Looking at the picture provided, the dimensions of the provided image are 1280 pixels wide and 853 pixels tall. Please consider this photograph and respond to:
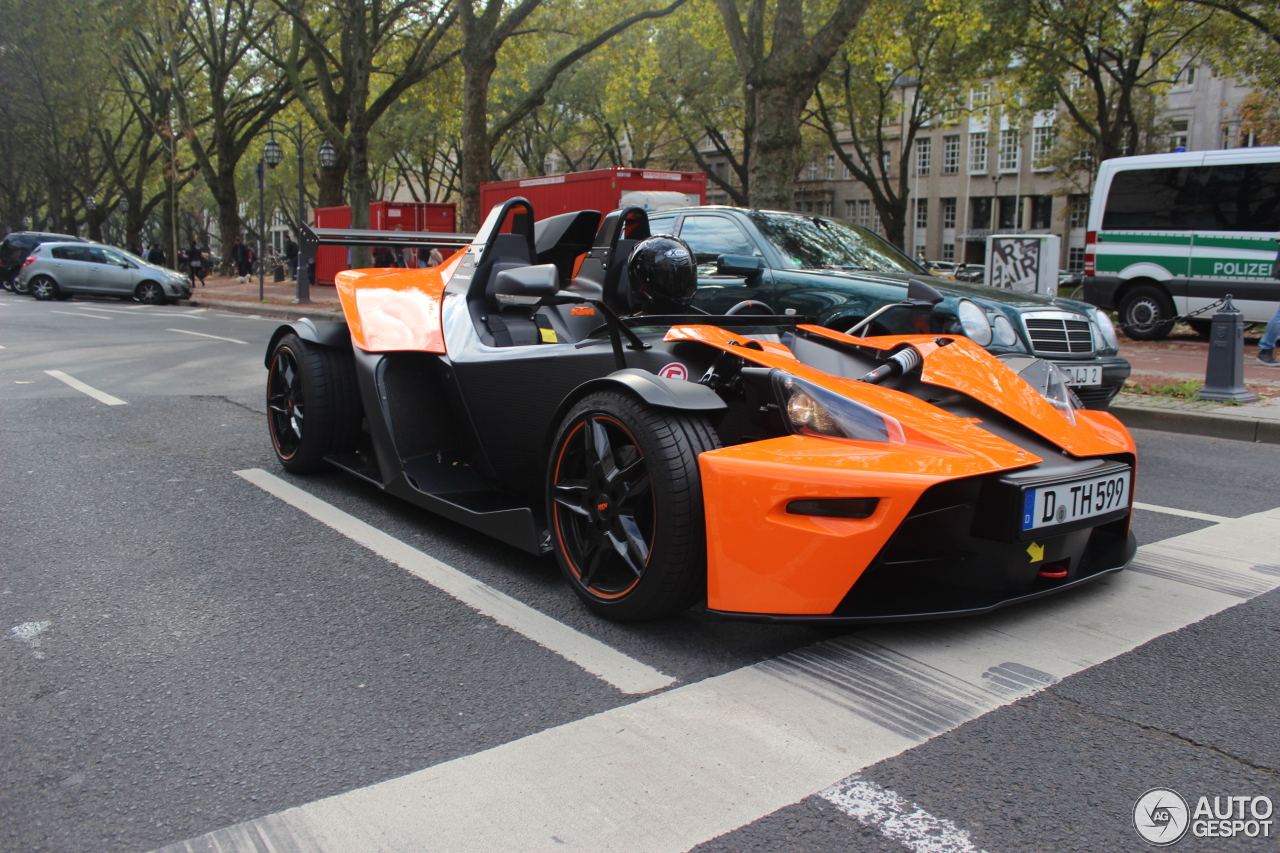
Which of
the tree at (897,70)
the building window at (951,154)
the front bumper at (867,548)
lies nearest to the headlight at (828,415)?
the front bumper at (867,548)

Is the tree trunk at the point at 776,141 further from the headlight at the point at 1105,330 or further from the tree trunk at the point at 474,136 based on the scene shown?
the tree trunk at the point at 474,136

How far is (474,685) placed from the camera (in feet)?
8.36

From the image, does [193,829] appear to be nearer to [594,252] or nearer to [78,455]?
[594,252]

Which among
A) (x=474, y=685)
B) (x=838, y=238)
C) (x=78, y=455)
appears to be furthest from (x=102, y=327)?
(x=474, y=685)

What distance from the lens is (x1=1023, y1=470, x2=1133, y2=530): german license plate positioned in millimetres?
2529

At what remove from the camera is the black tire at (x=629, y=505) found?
2.65 m

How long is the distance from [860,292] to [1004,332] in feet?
3.25

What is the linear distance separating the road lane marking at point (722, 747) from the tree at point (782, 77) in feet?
37.7

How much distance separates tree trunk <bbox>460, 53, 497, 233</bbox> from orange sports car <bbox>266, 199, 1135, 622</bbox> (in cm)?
1622

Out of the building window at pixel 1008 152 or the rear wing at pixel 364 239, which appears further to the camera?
the building window at pixel 1008 152

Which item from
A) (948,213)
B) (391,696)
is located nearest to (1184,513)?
(391,696)

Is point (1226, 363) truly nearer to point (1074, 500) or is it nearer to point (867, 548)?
point (1074, 500)

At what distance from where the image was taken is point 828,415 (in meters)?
2.70

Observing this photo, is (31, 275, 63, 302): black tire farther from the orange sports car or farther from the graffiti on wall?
the orange sports car
